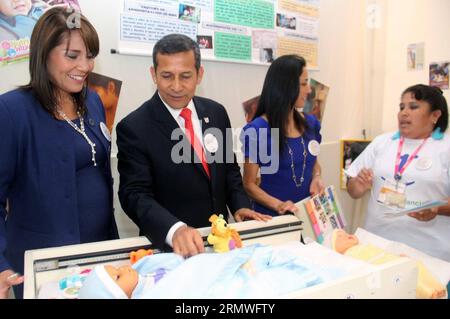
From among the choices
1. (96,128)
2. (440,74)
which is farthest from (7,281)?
(440,74)

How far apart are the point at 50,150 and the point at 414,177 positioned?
6.35 ft

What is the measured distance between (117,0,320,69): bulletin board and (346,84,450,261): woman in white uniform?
1.11m

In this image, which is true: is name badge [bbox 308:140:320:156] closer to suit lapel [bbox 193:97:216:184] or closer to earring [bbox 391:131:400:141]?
earring [bbox 391:131:400:141]

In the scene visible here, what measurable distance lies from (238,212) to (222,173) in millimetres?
191

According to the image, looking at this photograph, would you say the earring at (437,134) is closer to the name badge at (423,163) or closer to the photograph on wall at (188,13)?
the name badge at (423,163)

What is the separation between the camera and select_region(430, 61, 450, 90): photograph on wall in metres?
3.24

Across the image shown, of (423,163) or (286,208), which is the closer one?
(286,208)

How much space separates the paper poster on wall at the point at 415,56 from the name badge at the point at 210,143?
98.0 inches

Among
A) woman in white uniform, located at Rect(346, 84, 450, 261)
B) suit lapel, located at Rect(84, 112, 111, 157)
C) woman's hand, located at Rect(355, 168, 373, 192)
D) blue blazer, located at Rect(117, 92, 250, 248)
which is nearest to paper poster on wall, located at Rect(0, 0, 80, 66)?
suit lapel, located at Rect(84, 112, 111, 157)

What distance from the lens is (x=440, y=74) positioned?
129 inches

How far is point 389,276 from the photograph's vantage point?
1166 mm

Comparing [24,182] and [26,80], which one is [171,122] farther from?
[26,80]

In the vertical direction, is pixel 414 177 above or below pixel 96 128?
below

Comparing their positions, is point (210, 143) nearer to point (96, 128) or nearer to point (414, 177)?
point (96, 128)
